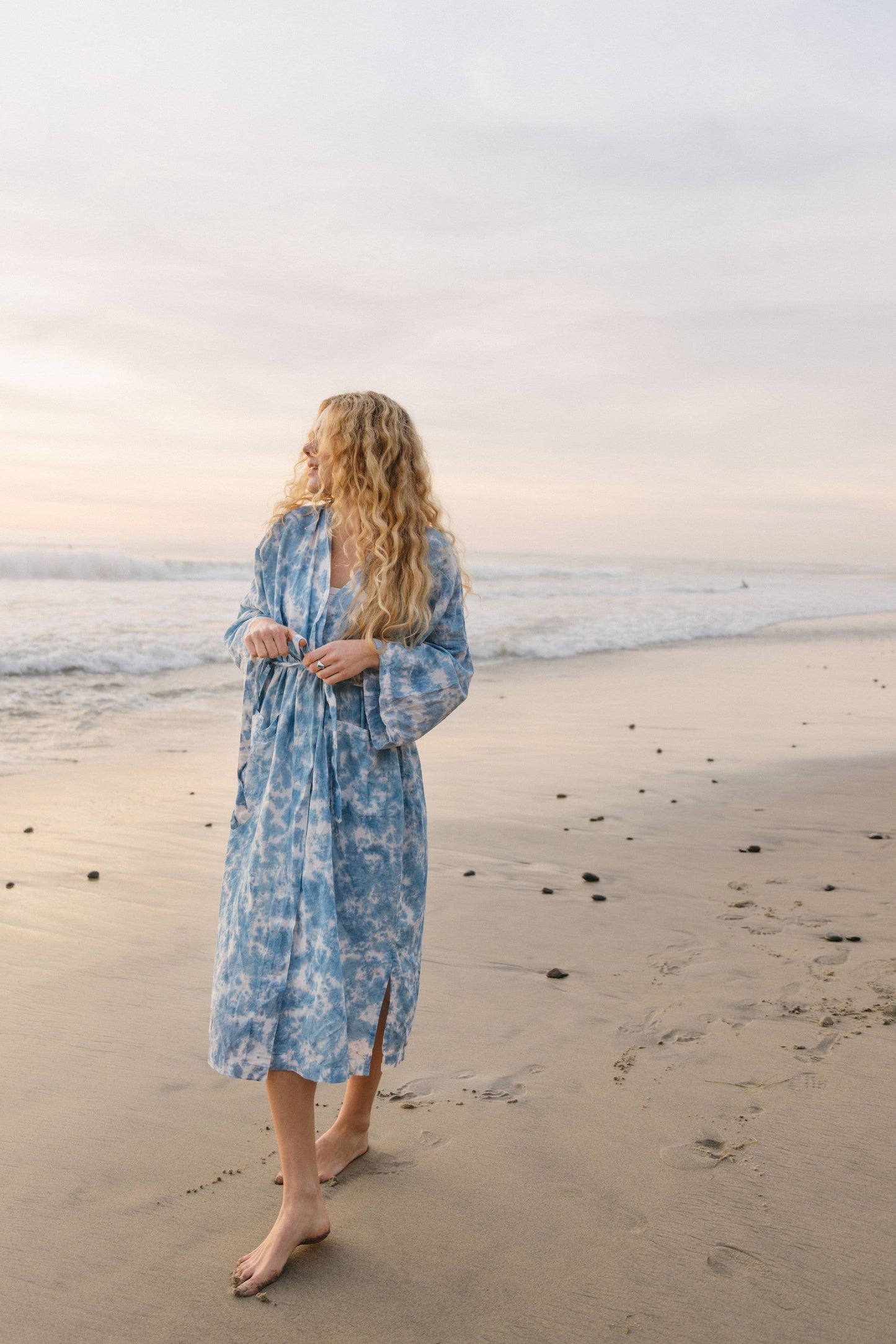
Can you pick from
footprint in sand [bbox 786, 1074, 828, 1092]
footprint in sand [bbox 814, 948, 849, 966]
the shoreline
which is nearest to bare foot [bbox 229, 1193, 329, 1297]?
footprint in sand [bbox 786, 1074, 828, 1092]

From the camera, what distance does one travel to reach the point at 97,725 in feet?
31.3

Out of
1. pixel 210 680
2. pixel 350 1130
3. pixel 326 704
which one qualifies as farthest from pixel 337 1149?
pixel 210 680

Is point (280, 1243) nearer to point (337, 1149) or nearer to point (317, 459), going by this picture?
point (337, 1149)

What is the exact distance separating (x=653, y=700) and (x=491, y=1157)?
8.74m

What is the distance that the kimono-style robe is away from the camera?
2428mm

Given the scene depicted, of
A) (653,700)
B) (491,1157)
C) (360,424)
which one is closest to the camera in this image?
(360,424)

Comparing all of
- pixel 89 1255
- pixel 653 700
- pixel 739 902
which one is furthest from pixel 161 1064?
pixel 653 700

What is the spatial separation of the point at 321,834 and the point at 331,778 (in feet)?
0.50

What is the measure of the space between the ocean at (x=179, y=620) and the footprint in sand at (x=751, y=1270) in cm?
699

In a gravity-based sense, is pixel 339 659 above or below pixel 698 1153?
above

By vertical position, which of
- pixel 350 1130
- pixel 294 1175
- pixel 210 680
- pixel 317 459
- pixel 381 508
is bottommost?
pixel 350 1130

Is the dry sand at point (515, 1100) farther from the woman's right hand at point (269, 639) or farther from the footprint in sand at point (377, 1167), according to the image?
the woman's right hand at point (269, 639)

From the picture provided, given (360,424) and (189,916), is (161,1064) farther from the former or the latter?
(360,424)

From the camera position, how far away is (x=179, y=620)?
17984 millimetres
